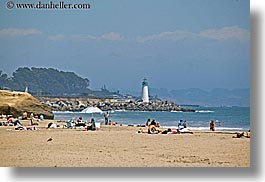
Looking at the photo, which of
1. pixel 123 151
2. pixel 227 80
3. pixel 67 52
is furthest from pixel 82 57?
pixel 227 80

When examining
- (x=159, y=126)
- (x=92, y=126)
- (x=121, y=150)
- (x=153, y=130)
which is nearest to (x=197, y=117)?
(x=159, y=126)

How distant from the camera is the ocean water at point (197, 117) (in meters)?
7.39

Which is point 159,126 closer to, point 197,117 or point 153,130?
point 153,130

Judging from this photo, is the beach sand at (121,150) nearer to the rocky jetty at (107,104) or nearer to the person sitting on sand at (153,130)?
the person sitting on sand at (153,130)

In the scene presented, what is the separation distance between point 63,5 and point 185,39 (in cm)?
142

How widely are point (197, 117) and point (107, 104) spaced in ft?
3.80

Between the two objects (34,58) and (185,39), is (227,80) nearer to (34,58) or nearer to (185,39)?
(185,39)

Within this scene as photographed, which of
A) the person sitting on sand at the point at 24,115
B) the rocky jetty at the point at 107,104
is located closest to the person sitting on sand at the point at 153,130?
the rocky jetty at the point at 107,104

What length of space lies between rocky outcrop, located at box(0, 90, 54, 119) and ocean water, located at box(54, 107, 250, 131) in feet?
0.61

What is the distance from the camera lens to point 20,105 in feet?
26.2

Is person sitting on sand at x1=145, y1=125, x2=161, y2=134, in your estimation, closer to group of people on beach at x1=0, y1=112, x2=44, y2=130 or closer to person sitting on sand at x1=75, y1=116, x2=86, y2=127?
person sitting on sand at x1=75, y1=116, x2=86, y2=127

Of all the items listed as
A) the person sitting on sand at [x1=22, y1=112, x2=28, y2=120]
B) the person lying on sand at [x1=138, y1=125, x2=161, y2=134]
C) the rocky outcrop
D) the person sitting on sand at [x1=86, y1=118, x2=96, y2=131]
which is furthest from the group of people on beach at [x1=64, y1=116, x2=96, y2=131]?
the person lying on sand at [x1=138, y1=125, x2=161, y2=134]

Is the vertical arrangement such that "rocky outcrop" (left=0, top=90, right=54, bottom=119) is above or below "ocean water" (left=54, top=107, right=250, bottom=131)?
above

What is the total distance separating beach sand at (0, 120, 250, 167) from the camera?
717 centimetres
